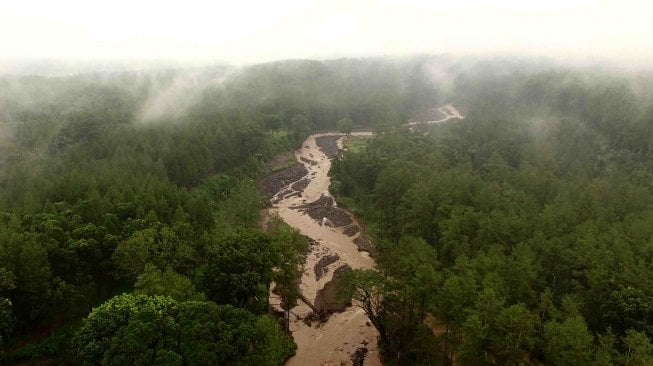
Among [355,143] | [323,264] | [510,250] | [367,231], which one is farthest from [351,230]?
[355,143]

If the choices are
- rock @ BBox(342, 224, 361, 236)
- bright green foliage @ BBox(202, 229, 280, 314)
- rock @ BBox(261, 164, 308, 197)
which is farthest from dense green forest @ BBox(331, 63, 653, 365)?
rock @ BBox(261, 164, 308, 197)

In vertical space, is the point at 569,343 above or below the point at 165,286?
below

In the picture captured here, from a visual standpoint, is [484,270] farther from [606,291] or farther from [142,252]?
[142,252]

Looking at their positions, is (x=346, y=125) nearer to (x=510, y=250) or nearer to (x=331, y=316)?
(x=331, y=316)

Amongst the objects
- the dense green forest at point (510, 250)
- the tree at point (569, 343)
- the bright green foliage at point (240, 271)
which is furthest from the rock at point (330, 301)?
the tree at point (569, 343)

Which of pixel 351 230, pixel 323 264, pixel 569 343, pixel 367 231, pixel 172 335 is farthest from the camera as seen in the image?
pixel 351 230

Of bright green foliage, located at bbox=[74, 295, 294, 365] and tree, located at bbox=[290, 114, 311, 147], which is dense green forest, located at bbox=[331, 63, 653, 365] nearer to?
bright green foliage, located at bbox=[74, 295, 294, 365]
